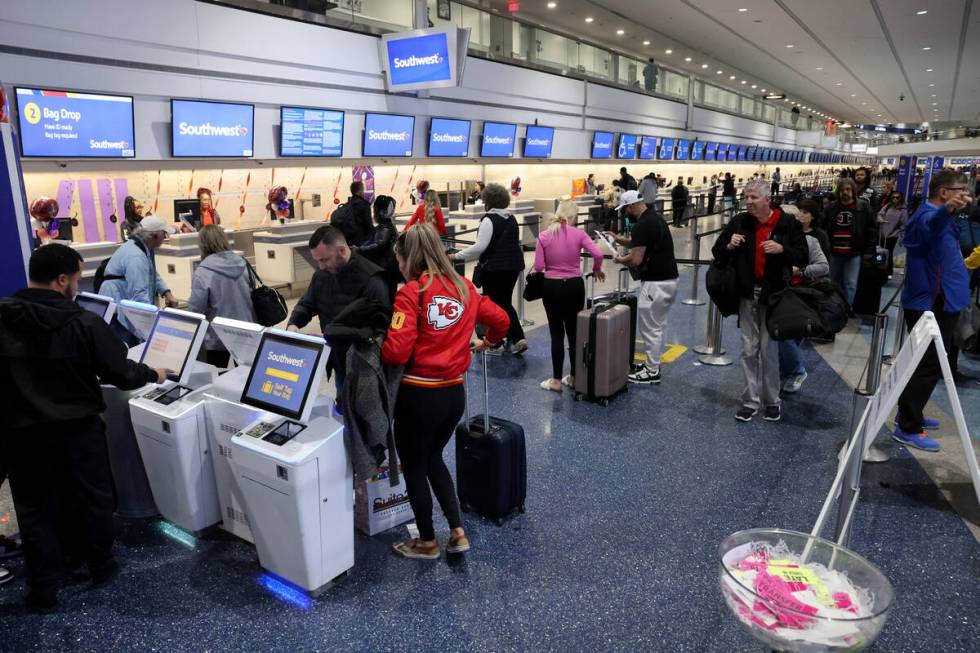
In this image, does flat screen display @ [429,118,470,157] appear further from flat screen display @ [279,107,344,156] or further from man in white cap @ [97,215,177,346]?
man in white cap @ [97,215,177,346]

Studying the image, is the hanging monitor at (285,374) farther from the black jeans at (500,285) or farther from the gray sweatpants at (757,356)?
the gray sweatpants at (757,356)

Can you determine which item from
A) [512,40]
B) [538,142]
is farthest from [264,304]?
[512,40]

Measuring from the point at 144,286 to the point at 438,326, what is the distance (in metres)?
2.52

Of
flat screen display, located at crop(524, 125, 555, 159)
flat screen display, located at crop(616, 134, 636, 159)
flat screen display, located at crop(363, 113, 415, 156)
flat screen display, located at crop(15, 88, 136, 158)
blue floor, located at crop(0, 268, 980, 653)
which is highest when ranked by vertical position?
flat screen display, located at crop(616, 134, 636, 159)

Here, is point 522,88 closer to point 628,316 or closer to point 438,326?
point 628,316

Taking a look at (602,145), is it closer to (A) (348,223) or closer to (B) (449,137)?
(B) (449,137)

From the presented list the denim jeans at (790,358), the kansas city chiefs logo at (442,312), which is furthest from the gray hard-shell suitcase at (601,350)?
the kansas city chiefs logo at (442,312)

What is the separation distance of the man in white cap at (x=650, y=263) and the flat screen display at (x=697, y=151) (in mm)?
21023

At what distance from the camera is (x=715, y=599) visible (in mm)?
2752

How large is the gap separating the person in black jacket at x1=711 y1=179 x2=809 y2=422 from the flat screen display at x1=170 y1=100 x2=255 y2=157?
255 inches

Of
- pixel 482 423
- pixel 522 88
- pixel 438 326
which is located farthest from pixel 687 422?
pixel 522 88

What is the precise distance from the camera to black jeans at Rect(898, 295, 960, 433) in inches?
160

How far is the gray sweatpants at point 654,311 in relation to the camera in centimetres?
522

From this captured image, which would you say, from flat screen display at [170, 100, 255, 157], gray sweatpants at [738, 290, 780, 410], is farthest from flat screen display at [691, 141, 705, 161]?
gray sweatpants at [738, 290, 780, 410]
